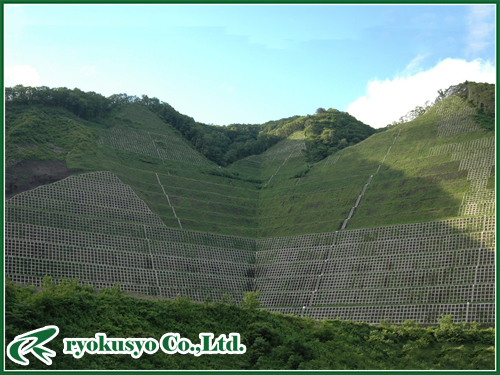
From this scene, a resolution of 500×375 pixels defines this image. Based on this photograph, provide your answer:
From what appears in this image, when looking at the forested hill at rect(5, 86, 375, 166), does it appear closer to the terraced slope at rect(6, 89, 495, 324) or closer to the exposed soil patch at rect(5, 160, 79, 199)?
the exposed soil patch at rect(5, 160, 79, 199)

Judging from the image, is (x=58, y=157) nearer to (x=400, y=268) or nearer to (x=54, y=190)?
(x=54, y=190)

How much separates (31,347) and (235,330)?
12839 mm

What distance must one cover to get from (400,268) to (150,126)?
56221 millimetres

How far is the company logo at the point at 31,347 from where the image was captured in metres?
23.0

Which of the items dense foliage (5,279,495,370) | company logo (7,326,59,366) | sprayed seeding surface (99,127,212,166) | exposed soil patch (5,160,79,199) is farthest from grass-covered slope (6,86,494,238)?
company logo (7,326,59,366)

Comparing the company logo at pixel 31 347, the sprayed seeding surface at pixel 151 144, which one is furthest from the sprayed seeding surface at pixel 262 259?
the company logo at pixel 31 347

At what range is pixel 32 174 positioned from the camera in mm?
66500

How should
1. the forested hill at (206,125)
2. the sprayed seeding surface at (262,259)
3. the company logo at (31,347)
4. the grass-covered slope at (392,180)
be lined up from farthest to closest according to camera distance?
the forested hill at (206,125) < the grass-covered slope at (392,180) < the sprayed seeding surface at (262,259) < the company logo at (31,347)

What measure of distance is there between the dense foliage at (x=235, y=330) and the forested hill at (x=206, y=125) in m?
49.1

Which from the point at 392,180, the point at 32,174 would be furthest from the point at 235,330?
the point at 392,180

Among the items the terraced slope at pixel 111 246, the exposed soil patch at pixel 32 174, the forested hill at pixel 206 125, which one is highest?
the forested hill at pixel 206 125

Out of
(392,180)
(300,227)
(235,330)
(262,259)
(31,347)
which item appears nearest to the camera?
(31,347)

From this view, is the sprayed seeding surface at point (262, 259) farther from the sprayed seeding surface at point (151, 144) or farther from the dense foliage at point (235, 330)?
the sprayed seeding surface at point (151, 144)

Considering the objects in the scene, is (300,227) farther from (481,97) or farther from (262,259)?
(481,97)
